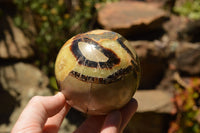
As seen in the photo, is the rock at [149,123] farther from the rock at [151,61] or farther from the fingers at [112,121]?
the fingers at [112,121]

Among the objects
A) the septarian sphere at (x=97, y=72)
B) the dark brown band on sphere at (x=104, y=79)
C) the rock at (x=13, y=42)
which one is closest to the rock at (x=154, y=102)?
the septarian sphere at (x=97, y=72)

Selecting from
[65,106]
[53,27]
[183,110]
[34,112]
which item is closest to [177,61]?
[183,110]

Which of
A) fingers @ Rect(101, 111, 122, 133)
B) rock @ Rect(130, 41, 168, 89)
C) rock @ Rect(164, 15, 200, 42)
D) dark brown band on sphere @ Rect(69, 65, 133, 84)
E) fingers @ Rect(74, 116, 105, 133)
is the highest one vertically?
dark brown band on sphere @ Rect(69, 65, 133, 84)

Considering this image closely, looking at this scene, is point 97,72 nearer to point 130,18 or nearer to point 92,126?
point 92,126

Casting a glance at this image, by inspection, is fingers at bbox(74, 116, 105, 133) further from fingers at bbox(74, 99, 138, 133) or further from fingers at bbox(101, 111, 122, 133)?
fingers at bbox(101, 111, 122, 133)

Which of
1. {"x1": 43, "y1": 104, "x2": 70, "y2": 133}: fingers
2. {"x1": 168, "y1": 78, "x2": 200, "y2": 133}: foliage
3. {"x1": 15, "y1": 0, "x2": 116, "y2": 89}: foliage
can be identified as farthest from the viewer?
{"x1": 15, "y1": 0, "x2": 116, "y2": 89}: foliage

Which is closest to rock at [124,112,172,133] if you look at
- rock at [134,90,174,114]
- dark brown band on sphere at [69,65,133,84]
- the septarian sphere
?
rock at [134,90,174,114]
